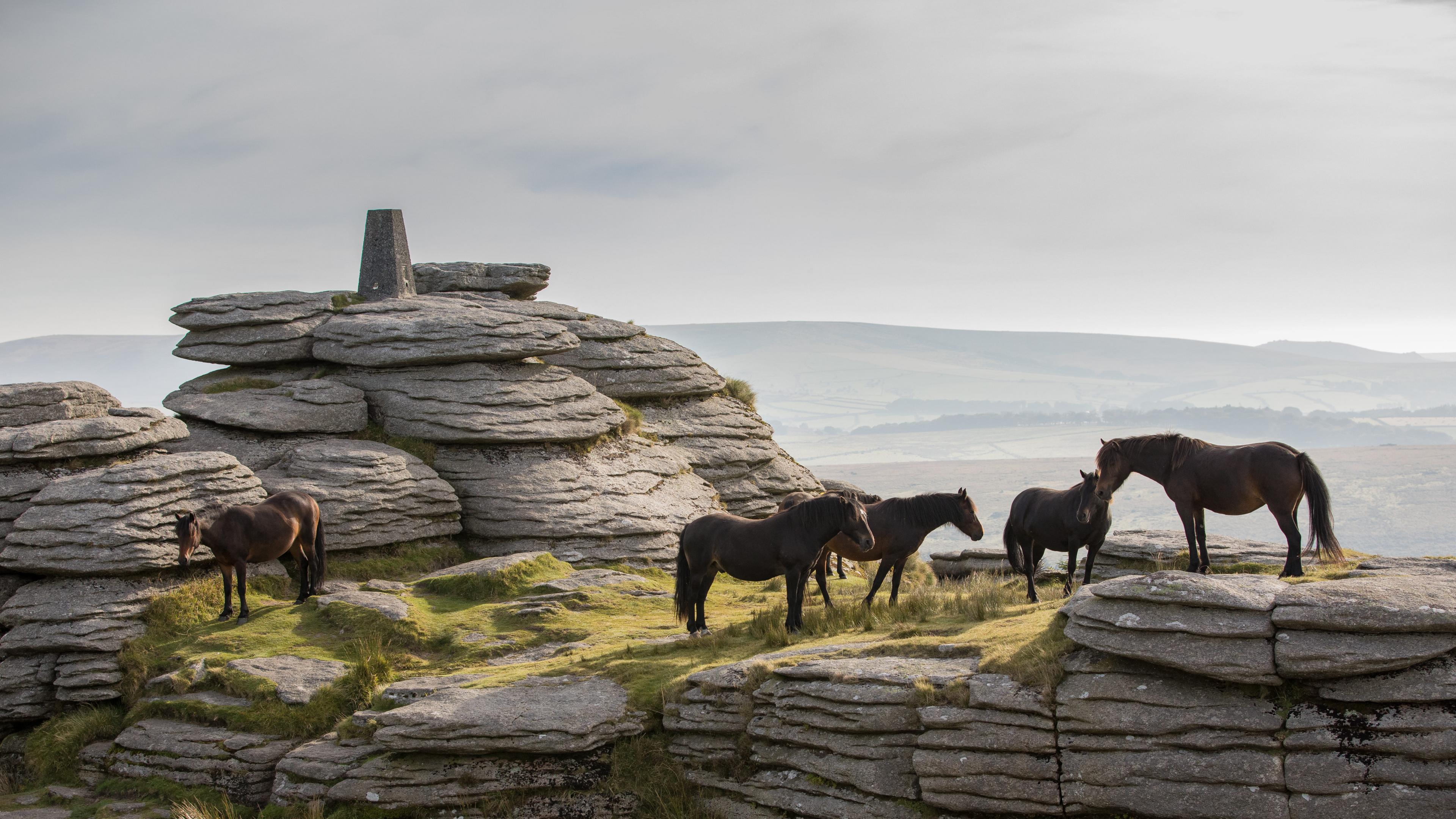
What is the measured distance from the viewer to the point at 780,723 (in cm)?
1166

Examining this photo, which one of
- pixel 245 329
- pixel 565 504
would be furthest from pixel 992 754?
pixel 245 329

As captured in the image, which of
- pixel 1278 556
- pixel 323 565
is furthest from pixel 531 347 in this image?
pixel 1278 556

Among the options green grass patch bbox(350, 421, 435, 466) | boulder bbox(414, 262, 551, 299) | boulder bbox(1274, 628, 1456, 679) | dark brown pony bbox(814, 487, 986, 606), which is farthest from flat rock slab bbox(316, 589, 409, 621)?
boulder bbox(414, 262, 551, 299)

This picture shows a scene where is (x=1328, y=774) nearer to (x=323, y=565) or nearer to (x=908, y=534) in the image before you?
(x=908, y=534)

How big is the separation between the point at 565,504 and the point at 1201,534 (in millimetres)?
14930

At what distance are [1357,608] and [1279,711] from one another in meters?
1.36

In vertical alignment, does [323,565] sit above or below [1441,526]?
above

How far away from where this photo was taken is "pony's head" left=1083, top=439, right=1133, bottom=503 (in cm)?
1477

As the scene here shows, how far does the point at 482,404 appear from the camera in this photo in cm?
2511

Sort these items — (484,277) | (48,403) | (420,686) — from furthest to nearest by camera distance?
(484,277)
(48,403)
(420,686)

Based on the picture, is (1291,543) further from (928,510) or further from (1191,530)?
(928,510)

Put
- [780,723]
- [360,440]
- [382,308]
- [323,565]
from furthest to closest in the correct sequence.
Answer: [382,308], [360,440], [323,565], [780,723]

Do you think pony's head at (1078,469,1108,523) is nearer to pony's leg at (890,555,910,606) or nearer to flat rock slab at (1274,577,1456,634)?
pony's leg at (890,555,910,606)

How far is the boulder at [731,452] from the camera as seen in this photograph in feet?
97.6
